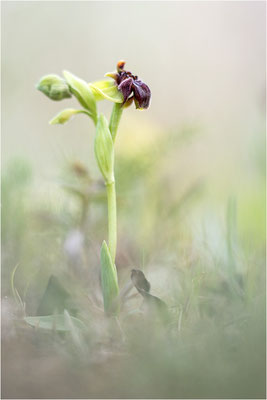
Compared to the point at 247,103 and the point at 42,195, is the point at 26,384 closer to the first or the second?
the point at 42,195

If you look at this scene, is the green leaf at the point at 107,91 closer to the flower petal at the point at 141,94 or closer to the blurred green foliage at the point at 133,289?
the flower petal at the point at 141,94

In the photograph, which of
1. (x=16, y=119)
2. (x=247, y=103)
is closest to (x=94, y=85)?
(x=16, y=119)

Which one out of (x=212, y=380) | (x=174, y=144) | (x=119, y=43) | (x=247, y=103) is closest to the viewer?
(x=212, y=380)

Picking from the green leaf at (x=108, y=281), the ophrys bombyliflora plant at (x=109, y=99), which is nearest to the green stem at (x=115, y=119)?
the ophrys bombyliflora plant at (x=109, y=99)

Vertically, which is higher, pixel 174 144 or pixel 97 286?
pixel 174 144

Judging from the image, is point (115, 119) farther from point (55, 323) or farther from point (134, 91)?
point (55, 323)

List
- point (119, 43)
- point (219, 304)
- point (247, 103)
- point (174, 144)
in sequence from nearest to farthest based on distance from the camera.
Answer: point (219, 304)
point (174, 144)
point (247, 103)
point (119, 43)
